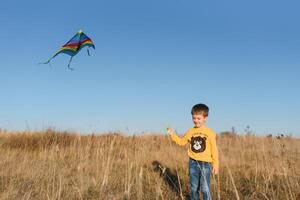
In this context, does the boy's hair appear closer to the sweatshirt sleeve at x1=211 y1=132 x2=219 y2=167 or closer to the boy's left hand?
the sweatshirt sleeve at x1=211 y1=132 x2=219 y2=167

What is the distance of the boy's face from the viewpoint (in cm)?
538

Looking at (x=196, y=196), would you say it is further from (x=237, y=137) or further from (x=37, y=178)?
(x=237, y=137)

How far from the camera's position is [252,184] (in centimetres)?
648

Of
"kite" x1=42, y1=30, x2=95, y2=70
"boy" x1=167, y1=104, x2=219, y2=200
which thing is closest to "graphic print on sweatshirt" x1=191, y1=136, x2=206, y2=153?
"boy" x1=167, y1=104, x2=219, y2=200

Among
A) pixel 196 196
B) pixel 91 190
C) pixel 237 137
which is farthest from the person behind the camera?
pixel 237 137

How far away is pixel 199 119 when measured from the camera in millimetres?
5395

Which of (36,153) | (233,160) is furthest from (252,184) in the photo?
(36,153)

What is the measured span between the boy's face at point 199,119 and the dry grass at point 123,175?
485 mm

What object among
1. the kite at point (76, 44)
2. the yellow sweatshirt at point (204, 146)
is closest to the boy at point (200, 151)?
the yellow sweatshirt at point (204, 146)

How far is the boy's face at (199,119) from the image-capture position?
5379 mm

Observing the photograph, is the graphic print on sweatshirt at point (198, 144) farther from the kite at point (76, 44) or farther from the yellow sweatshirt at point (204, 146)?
the kite at point (76, 44)

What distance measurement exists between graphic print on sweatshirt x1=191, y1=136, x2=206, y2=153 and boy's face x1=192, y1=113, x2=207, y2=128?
0.55 ft

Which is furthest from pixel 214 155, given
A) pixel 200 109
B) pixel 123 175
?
pixel 123 175

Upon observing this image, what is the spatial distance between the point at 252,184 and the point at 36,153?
5511 mm
